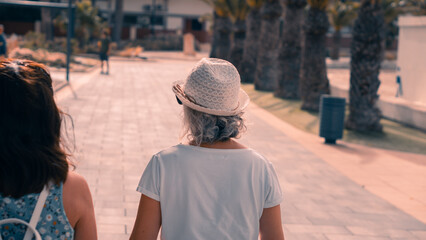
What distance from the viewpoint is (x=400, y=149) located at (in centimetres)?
1115

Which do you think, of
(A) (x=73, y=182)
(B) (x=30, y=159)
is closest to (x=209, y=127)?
(A) (x=73, y=182)

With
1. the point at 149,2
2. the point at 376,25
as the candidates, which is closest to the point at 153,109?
the point at 376,25

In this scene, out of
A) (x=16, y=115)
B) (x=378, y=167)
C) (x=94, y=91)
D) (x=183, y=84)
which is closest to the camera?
(x=16, y=115)

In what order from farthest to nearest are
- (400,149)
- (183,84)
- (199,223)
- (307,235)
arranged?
(400,149), (307,235), (183,84), (199,223)

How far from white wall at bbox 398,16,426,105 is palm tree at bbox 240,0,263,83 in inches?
282

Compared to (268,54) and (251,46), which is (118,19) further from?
(268,54)

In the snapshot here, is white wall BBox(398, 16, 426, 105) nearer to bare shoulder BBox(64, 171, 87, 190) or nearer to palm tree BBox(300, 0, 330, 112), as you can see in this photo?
palm tree BBox(300, 0, 330, 112)

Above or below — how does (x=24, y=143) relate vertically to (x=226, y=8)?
below

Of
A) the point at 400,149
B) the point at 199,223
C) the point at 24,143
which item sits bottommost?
the point at 400,149

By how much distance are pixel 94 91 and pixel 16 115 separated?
15.9 metres

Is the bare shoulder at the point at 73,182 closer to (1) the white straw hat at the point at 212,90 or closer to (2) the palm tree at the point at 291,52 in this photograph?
(1) the white straw hat at the point at 212,90

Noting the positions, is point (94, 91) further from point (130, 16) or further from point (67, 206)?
point (130, 16)

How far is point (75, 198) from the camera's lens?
2105 mm

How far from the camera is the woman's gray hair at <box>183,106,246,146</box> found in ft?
7.67
